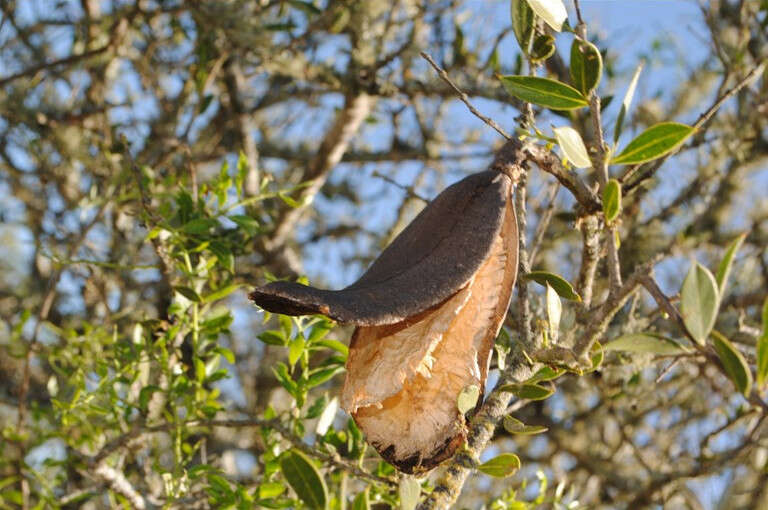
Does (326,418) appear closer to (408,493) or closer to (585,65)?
(408,493)

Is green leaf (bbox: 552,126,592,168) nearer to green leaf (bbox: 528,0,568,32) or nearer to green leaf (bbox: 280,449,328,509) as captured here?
green leaf (bbox: 528,0,568,32)

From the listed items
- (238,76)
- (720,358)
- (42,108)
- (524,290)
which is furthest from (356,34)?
(720,358)

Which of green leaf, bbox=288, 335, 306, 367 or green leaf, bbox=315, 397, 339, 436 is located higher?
green leaf, bbox=288, 335, 306, 367

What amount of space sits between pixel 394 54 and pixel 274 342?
98 cm

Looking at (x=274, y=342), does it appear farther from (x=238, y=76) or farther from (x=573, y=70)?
(x=238, y=76)

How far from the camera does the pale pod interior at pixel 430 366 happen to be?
2.29 feet

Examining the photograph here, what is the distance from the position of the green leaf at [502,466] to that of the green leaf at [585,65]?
1.00 ft

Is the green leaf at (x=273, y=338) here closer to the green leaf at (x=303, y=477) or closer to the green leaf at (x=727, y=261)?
the green leaf at (x=303, y=477)

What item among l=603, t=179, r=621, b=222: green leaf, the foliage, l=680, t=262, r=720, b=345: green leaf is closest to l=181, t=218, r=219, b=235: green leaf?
the foliage

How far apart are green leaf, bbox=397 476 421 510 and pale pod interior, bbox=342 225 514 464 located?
19 millimetres

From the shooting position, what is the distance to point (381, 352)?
2.35ft

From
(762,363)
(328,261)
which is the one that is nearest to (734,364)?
(762,363)

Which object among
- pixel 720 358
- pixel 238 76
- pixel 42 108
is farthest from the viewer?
pixel 42 108

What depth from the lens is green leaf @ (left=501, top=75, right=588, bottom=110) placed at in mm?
684
